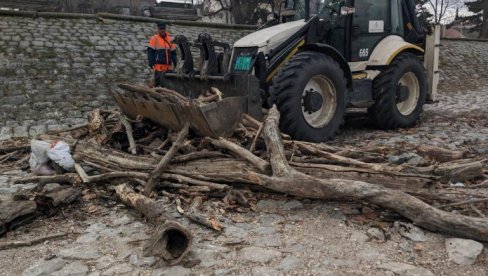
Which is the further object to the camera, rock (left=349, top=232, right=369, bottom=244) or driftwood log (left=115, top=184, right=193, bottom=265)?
rock (left=349, top=232, right=369, bottom=244)

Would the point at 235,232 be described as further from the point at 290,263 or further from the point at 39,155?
the point at 39,155

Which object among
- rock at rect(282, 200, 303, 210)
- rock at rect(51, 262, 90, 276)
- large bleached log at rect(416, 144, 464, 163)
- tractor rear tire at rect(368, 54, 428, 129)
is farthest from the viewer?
tractor rear tire at rect(368, 54, 428, 129)

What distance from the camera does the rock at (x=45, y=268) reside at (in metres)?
3.03

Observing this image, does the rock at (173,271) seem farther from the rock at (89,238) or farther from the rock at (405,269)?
the rock at (405,269)

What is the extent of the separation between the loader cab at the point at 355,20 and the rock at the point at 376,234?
425cm

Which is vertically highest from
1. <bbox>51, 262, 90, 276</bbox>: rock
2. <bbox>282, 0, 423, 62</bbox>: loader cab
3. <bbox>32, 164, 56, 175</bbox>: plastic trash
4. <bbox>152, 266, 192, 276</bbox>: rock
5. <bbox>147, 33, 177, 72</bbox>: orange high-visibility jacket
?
<bbox>282, 0, 423, 62</bbox>: loader cab

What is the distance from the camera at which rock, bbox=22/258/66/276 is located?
303 centimetres

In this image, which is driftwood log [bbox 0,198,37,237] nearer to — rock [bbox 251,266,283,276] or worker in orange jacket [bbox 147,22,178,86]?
rock [bbox 251,266,283,276]

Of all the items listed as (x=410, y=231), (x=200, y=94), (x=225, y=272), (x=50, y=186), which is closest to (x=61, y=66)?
(x=200, y=94)

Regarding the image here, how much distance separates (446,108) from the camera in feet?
34.2

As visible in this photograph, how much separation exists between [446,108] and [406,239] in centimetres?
792

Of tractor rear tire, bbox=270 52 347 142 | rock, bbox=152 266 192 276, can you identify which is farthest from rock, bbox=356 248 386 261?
tractor rear tire, bbox=270 52 347 142

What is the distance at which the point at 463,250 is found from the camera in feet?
10.3

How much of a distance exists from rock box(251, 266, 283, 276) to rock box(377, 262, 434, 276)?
68 centimetres
